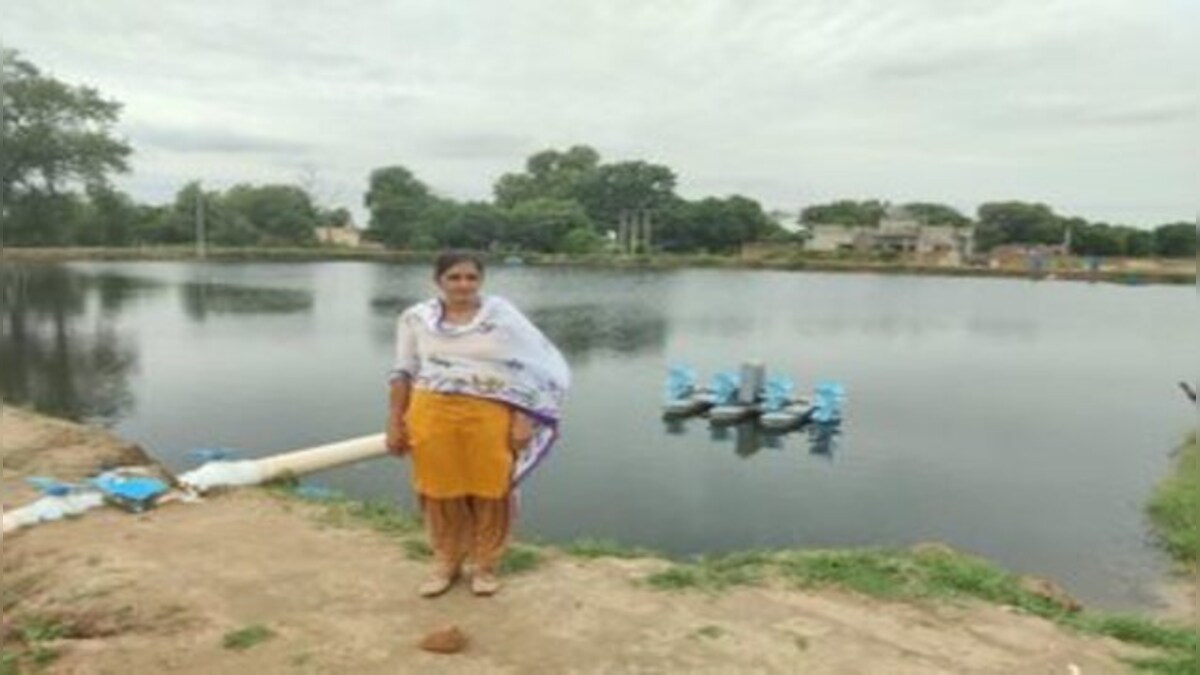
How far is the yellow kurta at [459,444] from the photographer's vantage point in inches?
189

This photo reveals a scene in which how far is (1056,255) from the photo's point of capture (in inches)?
3467

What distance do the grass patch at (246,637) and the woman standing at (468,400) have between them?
2.37ft

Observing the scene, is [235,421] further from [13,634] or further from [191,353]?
[13,634]

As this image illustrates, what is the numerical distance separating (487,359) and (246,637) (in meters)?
1.50

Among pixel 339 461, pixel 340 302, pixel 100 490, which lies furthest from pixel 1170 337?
pixel 100 490

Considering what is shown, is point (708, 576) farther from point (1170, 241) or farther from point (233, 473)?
point (1170, 241)

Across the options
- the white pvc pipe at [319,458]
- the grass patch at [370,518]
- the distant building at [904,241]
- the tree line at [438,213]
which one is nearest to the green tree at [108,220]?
the tree line at [438,213]

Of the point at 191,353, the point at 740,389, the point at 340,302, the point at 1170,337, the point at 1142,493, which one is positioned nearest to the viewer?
the point at 1142,493

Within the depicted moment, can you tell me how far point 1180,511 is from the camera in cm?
1347

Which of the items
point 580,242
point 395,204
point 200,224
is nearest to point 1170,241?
point 580,242

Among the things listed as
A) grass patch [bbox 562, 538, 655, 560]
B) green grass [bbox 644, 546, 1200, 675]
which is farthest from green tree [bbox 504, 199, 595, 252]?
green grass [bbox 644, 546, 1200, 675]

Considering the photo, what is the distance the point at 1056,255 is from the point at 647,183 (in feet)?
108

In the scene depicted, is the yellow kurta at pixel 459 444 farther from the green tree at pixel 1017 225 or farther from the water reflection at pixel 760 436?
the green tree at pixel 1017 225

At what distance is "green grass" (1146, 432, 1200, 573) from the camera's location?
11789 mm
